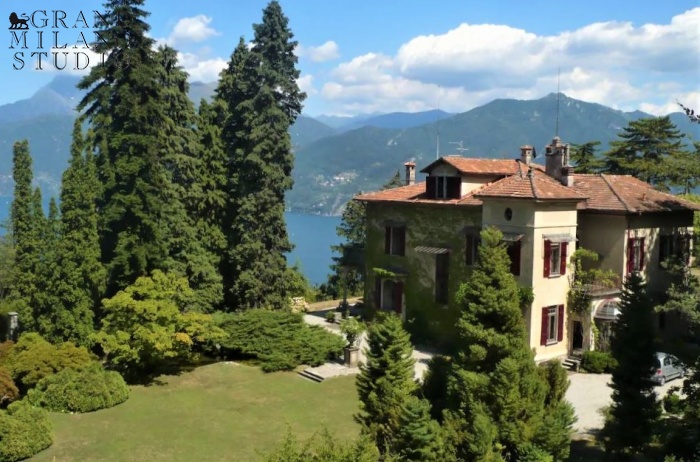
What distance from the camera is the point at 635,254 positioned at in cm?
2925

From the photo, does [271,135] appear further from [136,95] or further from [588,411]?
[588,411]

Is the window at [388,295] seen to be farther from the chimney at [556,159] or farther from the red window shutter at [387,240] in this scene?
the chimney at [556,159]

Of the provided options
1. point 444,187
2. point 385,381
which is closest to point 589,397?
point 385,381

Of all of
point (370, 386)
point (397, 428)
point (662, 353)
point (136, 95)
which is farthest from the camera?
point (136, 95)

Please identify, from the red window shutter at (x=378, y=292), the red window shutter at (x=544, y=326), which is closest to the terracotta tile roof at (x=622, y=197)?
the red window shutter at (x=544, y=326)

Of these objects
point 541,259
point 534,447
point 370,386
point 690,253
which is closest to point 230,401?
point 370,386

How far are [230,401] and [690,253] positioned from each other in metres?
22.8

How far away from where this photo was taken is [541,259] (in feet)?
89.2

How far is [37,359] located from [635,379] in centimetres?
2068

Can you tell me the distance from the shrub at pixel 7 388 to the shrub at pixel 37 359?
755mm

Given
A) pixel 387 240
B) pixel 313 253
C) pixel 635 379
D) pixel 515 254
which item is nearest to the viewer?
pixel 635 379

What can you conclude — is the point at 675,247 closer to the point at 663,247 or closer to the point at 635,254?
the point at 663,247

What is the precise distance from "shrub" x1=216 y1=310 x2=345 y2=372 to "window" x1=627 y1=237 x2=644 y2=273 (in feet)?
44.1

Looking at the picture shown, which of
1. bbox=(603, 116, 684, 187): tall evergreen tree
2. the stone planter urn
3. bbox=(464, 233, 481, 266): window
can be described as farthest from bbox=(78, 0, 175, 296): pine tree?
bbox=(603, 116, 684, 187): tall evergreen tree
